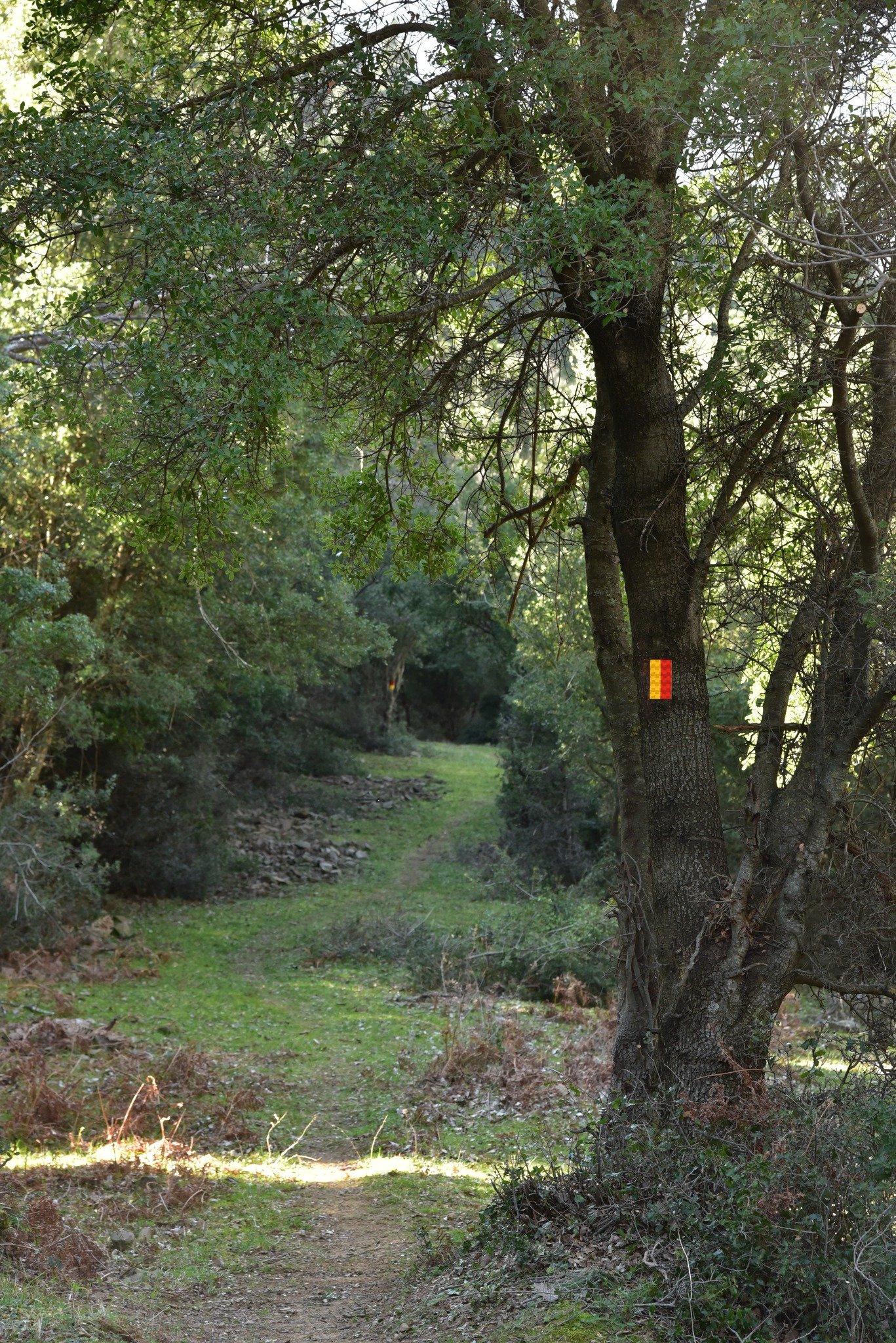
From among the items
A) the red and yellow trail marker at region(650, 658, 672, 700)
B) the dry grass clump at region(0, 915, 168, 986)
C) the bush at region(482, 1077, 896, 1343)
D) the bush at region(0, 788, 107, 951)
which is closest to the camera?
the bush at region(482, 1077, 896, 1343)

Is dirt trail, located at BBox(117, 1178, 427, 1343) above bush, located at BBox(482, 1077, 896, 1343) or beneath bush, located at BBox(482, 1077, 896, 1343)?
beneath

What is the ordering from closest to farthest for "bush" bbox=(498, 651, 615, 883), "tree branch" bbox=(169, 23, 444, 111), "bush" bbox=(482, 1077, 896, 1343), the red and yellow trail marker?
"bush" bbox=(482, 1077, 896, 1343), the red and yellow trail marker, "tree branch" bbox=(169, 23, 444, 111), "bush" bbox=(498, 651, 615, 883)

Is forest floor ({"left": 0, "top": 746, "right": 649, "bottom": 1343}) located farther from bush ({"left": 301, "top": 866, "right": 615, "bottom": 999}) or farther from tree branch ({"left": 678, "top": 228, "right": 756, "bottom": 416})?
tree branch ({"left": 678, "top": 228, "right": 756, "bottom": 416})

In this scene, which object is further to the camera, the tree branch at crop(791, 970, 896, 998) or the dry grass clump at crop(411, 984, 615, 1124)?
the dry grass clump at crop(411, 984, 615, 1124)

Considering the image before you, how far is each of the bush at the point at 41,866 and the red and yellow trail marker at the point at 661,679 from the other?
36.3 ft

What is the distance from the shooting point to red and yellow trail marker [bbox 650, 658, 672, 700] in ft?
21.0

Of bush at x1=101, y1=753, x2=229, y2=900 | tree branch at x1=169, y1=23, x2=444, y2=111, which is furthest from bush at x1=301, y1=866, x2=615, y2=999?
tree branch at x1=169, y1=23, x2=444, y2=111

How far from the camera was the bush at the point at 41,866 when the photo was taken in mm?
15750

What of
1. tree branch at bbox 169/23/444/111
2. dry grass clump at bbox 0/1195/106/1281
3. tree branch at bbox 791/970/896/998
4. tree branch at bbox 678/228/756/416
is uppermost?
tree branch at bbox 169/23/444/111

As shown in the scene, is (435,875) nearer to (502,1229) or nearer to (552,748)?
(552,748)

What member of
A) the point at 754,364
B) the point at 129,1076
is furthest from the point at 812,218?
the point at 129,1076

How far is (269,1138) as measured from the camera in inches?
364

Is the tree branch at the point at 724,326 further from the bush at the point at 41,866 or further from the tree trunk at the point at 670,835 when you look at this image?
the bush at the point at 41,866

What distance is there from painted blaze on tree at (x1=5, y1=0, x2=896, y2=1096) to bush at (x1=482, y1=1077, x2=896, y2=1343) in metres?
0.47
